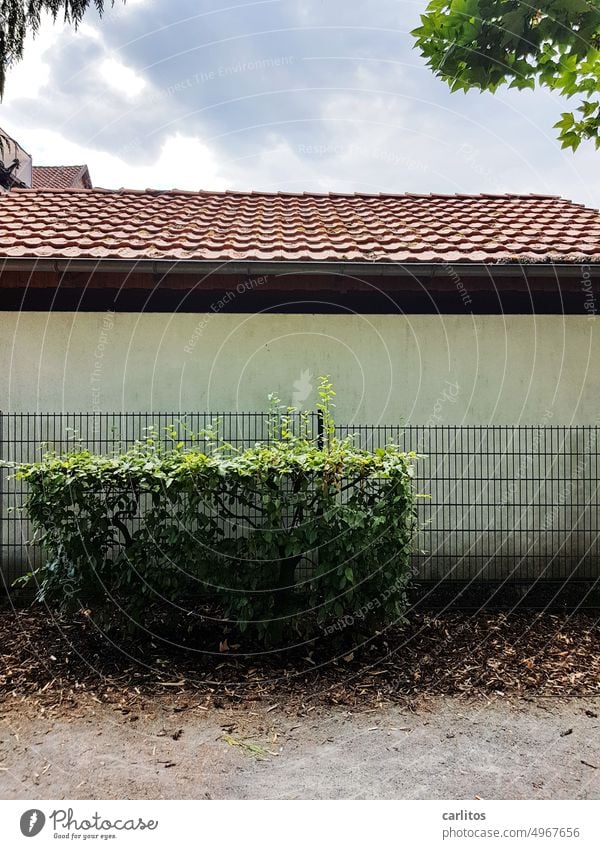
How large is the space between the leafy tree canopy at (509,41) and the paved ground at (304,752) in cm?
471

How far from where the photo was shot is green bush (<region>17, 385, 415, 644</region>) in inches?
166

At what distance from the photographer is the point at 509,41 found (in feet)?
13.6

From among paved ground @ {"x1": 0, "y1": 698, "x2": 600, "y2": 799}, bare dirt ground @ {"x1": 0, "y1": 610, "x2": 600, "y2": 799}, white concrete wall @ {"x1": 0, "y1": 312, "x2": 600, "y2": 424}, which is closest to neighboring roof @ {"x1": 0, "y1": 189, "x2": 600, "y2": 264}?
white concrete wall @ {"x1": 0, "y1": 312, "x2": 600, "y2": 424}

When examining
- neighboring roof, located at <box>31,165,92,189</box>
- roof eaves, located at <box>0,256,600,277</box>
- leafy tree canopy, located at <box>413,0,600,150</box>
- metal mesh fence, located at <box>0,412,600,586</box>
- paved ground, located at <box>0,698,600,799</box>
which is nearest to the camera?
paved ground, located at <box>0,698,600,799</box>

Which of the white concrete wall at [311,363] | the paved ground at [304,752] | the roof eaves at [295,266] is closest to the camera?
the paved ground at [304,752]

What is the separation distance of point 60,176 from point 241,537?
26430 mm

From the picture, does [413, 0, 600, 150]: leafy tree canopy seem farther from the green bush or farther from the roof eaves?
the green bush

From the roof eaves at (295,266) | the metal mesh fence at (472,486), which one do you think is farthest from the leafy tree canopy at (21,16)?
the metal mesh fence at (472,486)

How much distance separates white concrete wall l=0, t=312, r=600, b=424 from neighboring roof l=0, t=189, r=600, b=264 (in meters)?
0.67

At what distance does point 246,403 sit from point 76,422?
5.97 feet

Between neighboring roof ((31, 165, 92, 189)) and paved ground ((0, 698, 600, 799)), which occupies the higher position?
neighboring roof ((31, 165, 92, 189))

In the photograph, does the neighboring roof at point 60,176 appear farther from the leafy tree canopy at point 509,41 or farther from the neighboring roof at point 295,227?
the leafy tree canopy at point 509,41

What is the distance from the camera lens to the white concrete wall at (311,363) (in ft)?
19.9

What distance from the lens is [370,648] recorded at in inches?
A: 175
